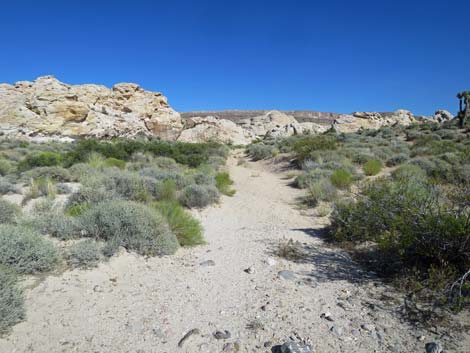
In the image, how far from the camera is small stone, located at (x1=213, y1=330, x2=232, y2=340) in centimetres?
233

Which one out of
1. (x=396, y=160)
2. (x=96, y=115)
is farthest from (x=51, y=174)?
(x=96, y=115)

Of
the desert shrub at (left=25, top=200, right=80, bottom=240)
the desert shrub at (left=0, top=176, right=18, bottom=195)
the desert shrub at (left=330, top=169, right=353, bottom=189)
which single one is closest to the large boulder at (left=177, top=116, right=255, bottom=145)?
the desert shrub at (left=330, top=169, right=353, bottom=189)

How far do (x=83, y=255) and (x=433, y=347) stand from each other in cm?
365

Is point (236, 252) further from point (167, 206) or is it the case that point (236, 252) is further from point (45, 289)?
point (45, 289)

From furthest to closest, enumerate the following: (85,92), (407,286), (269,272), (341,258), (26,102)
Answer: (85,92), (26,102), (341,258), (269,272), (407,286)

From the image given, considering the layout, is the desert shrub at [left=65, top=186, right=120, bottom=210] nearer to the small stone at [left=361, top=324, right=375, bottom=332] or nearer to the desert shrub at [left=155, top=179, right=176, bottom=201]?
the desert shrub at [left=155, top=179, right=176, bottom=201]

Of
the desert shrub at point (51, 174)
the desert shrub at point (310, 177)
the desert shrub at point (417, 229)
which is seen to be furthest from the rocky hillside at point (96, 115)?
the desert shrub at point (417, 229)

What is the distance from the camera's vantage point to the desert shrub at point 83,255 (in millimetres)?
3309

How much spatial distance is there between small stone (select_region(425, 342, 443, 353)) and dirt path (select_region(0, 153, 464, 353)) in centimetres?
4

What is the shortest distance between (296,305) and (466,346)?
1.35m

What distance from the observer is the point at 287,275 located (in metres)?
3.40

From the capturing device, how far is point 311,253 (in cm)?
413

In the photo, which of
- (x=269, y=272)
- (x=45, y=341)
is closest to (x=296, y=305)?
(x=269, y=272)

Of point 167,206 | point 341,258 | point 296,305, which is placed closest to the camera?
point 296,305
